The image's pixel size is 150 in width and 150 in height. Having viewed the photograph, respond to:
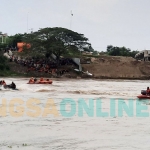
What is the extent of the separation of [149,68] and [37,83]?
110 ft

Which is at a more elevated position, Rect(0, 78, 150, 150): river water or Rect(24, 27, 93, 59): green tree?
Rect(24, 27, 93, 59): green tree

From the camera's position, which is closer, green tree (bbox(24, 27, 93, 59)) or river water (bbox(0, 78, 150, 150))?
river water (bbox(0, 78, 150, 150))

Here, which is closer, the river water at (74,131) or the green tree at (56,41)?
the river water at (74,131)

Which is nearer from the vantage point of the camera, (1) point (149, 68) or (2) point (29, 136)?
(2) point (29, 136)

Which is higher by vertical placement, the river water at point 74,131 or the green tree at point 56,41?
the green tree at point 56,41

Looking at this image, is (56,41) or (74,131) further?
(56,41)

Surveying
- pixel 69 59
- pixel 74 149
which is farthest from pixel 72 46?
pixel 74 149

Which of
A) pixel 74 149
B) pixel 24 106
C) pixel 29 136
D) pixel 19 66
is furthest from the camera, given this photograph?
pixel 19 66

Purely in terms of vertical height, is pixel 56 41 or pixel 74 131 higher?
pixel 56 41

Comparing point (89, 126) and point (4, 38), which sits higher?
point (4, 38)

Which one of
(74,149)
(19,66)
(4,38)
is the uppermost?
(4,38)

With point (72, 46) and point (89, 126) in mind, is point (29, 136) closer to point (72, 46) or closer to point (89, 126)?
point (89, 126)

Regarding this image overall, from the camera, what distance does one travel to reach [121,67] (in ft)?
218

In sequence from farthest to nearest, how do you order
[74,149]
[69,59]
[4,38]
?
[4,38] → [69,59] → [74,149]
